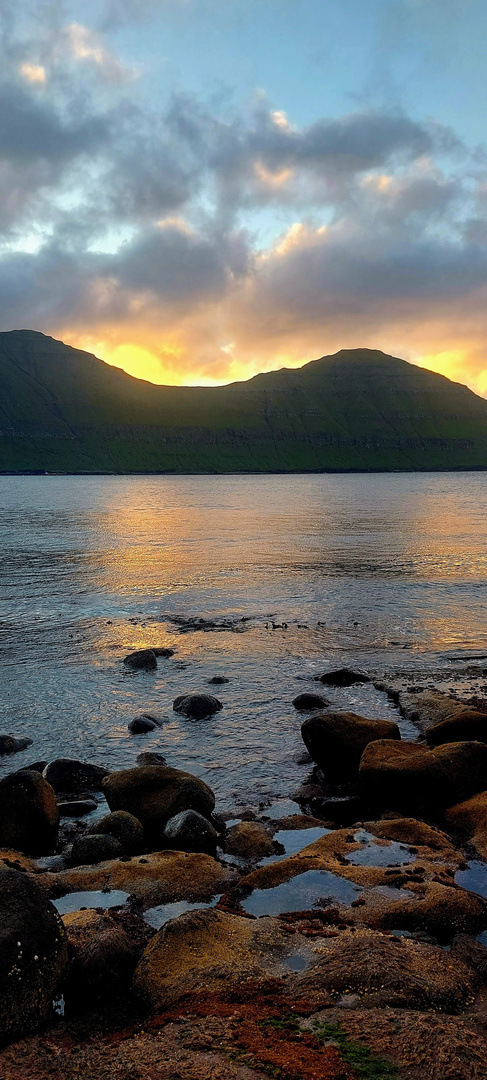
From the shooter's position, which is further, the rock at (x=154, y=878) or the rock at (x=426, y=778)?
the rock at (x=426, y=778)

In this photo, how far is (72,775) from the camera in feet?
52.1

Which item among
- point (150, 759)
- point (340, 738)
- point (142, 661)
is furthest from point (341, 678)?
point (150, 759)

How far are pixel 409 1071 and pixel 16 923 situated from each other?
4.66 meters

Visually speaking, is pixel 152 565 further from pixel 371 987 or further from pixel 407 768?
pixel 371 987

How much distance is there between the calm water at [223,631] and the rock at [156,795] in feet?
4.19

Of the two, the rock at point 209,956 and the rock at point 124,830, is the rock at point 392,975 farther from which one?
the rock at point 124,830

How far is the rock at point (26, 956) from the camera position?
7398 millimetres

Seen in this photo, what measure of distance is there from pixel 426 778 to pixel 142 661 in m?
13.5

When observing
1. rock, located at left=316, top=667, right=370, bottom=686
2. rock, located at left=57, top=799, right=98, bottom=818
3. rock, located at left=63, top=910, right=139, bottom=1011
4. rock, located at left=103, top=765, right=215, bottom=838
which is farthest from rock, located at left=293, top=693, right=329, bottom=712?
rock, located at left=63, top=910, right=139, bottom=1011

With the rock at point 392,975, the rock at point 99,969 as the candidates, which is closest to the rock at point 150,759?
the rock at point 99,969

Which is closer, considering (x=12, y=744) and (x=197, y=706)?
(x=12, y=744)

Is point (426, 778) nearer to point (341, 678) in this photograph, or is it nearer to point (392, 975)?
point (392, 975)

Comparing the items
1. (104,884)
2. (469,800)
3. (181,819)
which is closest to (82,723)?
(181,819)

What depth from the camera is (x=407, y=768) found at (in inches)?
566
